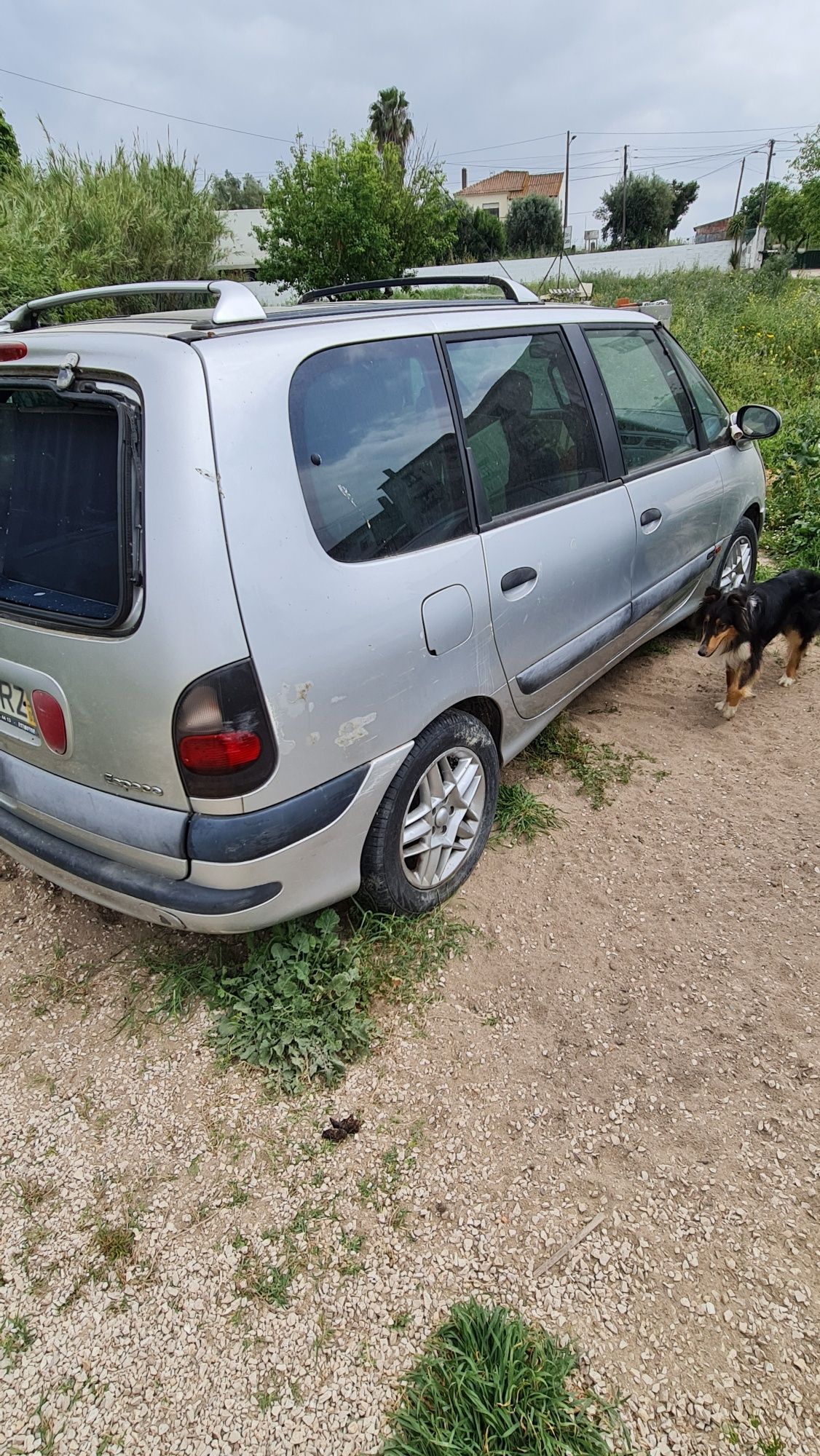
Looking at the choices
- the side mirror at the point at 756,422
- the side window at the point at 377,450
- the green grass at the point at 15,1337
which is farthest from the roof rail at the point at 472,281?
the green grass at the point at 15,1337

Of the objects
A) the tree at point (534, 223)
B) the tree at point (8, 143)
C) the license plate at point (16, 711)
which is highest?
the tree at point (534, 223)

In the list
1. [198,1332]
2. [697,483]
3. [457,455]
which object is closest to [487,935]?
[198,1332]

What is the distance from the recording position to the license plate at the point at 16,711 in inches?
80.9

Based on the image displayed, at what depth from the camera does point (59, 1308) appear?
171 cm

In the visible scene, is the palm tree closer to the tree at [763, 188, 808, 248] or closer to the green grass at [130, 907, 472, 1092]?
the tree at [763, 188, 808, 248]

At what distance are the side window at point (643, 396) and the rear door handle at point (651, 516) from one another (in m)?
0.20

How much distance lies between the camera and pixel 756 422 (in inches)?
172

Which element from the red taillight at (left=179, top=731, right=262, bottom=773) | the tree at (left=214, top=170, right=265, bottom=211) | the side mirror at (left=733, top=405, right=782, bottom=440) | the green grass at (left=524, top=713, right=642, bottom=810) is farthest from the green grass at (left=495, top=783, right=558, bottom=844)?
the tree at (left=214, top=170, right=265, bottom=211)

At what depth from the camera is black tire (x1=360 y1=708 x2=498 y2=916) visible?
91.9 inches

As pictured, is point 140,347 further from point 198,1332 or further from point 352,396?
point 198,1332

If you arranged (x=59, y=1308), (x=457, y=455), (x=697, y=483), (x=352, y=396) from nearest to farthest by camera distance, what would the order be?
(x=59, y=1308) < (x=352, y=396) < (x=457, y=455) < (x=697, y=483)

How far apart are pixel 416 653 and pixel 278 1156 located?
1378 millimetres

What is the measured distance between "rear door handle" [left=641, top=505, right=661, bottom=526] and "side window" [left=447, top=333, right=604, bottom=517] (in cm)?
35

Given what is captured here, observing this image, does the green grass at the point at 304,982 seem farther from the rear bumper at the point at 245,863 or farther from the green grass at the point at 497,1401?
the green grass at the point at 497,1401
